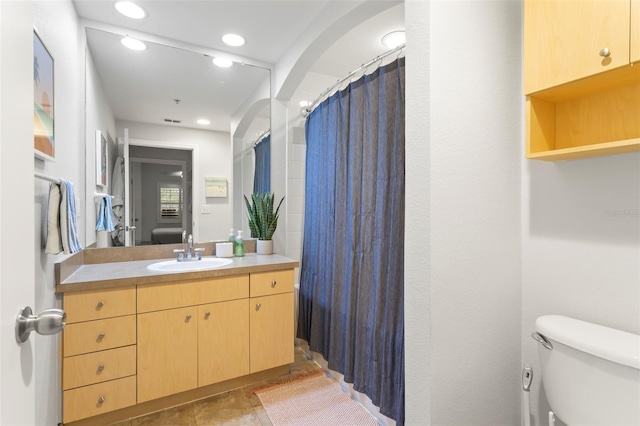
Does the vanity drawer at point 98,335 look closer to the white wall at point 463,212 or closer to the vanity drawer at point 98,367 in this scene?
the vanity drawer at point 98,367

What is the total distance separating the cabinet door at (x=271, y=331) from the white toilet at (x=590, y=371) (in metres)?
1.53

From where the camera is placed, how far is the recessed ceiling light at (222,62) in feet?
8.09

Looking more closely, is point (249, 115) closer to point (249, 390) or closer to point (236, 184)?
point (236, 184)

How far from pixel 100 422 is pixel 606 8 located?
2.81m

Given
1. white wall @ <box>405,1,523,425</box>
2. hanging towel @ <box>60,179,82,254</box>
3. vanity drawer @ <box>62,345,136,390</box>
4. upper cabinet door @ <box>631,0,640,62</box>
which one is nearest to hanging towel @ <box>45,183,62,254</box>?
hanging towel @ <box>60,179,82,254</box>

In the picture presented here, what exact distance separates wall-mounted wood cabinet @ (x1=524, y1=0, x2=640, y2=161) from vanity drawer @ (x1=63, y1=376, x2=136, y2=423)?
224 cm

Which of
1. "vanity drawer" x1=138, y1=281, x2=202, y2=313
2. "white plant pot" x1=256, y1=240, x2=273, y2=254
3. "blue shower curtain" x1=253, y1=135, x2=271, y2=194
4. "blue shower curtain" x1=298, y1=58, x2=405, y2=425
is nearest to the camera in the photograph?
"blue shower curtain" x1=298, y1=58, x2=405, y2=425

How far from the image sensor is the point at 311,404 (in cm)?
190

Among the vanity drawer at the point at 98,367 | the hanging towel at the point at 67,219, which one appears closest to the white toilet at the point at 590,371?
the hanging towel at the point at 67,219

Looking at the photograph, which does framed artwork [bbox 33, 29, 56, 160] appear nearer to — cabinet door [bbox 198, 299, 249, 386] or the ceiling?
the ceiling

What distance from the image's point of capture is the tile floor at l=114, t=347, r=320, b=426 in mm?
1742

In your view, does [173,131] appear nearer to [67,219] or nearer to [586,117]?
[67,219]

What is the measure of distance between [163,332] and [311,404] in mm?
1005

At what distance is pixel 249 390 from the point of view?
205 cm
